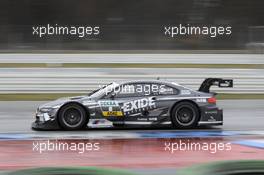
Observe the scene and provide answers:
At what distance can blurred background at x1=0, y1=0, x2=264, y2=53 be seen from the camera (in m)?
23.0

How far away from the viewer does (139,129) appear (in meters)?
12.2

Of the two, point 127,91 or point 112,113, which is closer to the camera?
point 112,113

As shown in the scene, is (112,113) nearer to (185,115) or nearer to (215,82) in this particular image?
(185,115)

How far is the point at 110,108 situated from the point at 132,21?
40.7 feet

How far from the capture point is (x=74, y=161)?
868 cm

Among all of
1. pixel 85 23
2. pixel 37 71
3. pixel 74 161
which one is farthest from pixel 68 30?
pixel 74 161

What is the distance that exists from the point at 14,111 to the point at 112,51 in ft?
22.2

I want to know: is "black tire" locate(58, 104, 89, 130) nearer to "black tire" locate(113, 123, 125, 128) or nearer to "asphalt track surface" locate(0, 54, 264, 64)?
"black tire" locate(113, 123, 125, 128)

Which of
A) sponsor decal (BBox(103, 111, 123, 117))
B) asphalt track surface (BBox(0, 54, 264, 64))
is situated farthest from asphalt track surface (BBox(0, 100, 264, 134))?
asphalt track surface (BBox(0, 54, 264, 64))

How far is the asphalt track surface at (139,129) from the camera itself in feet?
39.5

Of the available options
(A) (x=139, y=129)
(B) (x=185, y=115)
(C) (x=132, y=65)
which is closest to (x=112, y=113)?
(A) (x=139, y=129)

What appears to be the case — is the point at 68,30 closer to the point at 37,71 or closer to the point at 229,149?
the point at 37,71

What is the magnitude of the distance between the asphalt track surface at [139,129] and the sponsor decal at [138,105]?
1.38ft

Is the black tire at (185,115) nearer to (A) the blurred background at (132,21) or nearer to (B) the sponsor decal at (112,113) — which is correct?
(B) the sponsor decal at (112,113)
